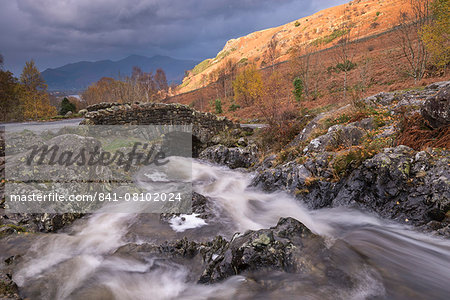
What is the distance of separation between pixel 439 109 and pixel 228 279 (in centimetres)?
777

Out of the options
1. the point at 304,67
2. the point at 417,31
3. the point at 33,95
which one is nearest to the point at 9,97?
the point at 33,95

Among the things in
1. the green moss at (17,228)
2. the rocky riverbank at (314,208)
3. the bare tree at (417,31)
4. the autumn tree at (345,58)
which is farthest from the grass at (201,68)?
the green moss at (17,228)

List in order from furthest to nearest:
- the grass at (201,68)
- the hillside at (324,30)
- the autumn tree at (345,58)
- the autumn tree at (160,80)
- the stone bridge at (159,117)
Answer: the grass at (201,68)
the autumn tree at (160,80)
the hillside at (324,30)
the autumn tree at (345,58)
the stone bridge at (159,117)

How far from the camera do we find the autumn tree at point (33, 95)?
34.1 metres

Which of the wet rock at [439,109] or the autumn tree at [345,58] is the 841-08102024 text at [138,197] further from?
the autumn tree at [345,58]

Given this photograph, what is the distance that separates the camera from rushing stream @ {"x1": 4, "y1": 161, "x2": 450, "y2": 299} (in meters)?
3.68

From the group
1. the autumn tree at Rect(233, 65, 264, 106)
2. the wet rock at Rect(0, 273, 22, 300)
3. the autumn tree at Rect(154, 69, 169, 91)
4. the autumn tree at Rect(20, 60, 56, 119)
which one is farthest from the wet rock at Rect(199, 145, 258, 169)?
the autumn tree at Rect(154, 69, 169, 91)

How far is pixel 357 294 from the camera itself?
3.48 meters

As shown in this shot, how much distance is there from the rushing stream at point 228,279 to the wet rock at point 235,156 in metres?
6.63

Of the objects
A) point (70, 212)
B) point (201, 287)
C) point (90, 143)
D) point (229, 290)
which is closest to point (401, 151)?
point (229, 290)

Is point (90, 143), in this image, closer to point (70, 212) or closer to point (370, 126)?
point (70, 212)

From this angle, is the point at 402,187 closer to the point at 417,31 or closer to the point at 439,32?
the point at 439,32

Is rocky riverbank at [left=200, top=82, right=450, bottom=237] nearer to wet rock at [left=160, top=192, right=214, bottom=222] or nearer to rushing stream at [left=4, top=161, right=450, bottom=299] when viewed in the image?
rushing stream at [left=4, top=161, right=450, bottom=299]

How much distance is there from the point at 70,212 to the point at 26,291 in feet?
11.7
